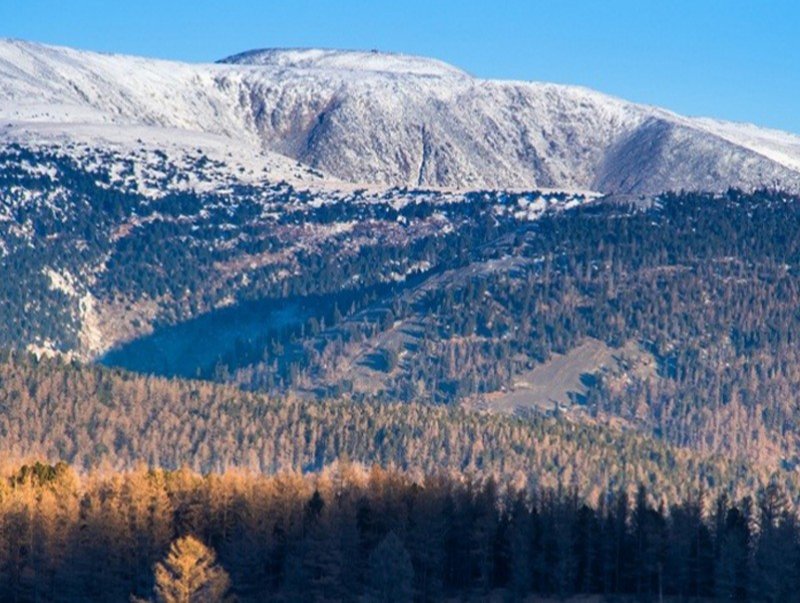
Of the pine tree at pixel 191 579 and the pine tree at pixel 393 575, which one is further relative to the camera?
the pine tree at pixel 393 575

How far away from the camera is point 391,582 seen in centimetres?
19575

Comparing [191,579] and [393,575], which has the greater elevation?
[393,575]

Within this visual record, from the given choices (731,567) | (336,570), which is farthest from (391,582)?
(731,567)

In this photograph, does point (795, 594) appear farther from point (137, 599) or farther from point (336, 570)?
point (137, 599)

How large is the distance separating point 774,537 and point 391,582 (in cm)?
3752

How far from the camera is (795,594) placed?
19462cm

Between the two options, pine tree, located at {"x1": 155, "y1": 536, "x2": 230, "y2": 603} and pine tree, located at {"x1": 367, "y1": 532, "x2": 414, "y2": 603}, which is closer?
pine tree, located at {"x1": 155, "y1": 536, "x2": 230, "y2": 603}

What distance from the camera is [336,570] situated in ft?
655

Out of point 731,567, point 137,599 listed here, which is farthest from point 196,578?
point 731,567

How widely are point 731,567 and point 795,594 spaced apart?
23.4ft

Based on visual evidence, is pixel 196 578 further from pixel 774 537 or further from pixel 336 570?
pixel 774 537

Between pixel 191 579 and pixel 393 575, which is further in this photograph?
pixel 393 575

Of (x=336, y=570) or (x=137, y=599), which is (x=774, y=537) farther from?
(x=137, y=599)

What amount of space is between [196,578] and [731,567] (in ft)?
170
